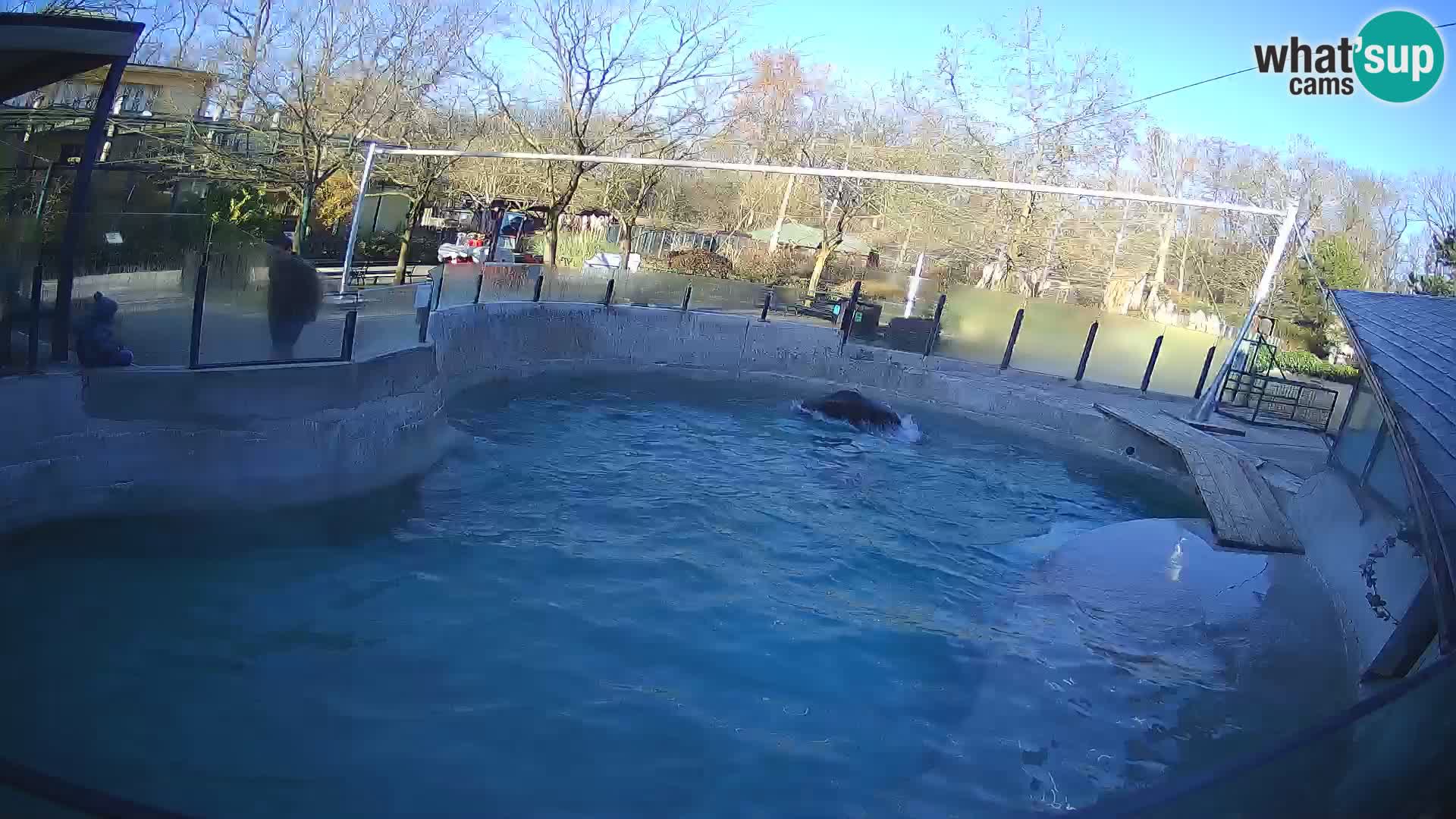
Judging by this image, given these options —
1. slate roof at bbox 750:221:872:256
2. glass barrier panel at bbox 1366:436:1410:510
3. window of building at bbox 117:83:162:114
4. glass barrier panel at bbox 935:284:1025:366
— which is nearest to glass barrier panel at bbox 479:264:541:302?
window of building at bbox 117:83:162:114

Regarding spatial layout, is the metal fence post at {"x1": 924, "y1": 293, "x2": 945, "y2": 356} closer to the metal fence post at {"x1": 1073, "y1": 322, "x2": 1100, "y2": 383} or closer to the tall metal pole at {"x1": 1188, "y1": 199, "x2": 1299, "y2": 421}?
the metal fence post at {"x1": 1073, "y1": 322, "x2": 1100, "y2": 383}

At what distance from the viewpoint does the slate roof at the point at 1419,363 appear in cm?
596

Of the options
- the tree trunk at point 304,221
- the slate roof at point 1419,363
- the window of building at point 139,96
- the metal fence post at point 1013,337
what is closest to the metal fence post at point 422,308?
the tree trunk at point 304,221

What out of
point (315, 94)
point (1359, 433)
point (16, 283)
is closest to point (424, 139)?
point (315, 94)

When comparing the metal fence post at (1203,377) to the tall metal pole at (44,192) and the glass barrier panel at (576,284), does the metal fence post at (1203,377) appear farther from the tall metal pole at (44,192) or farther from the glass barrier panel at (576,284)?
the tall metal pole at (44,192)

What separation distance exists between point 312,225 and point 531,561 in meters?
18.2

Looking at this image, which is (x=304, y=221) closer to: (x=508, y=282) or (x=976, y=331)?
(x=508, y=282)

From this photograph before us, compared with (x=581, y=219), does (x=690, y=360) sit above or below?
below

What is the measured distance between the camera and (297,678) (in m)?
7.45

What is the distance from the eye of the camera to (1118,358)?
72.3ft

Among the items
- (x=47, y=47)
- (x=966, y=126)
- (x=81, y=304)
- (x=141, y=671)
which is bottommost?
(x=141, y=671)

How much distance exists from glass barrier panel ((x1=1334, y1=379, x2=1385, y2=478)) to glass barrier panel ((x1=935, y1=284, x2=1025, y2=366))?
33.9 feet

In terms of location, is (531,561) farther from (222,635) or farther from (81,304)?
(81,304)

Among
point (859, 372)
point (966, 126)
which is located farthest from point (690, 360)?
point (966, 126)
